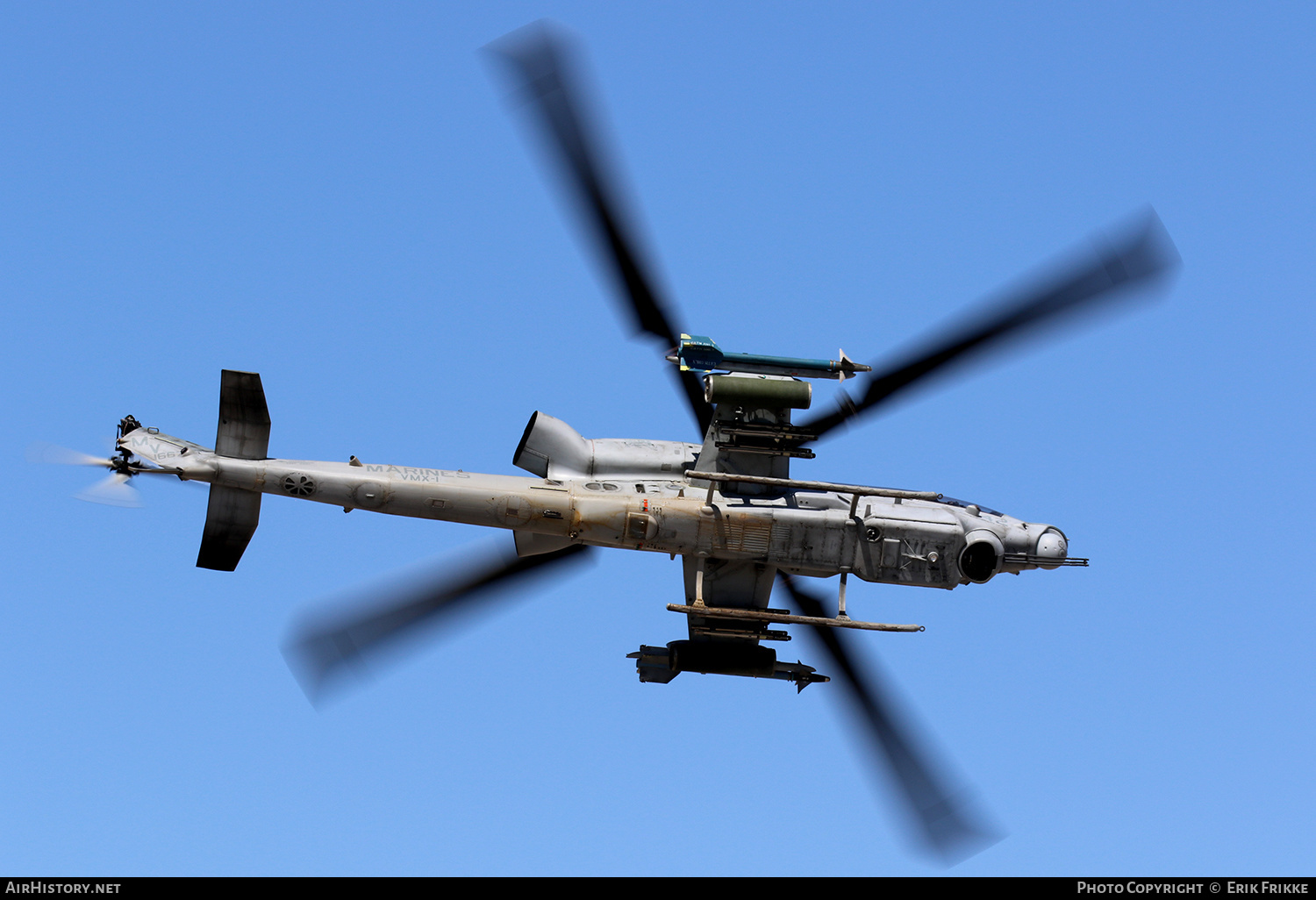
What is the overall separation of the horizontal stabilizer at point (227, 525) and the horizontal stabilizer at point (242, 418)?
11 cm

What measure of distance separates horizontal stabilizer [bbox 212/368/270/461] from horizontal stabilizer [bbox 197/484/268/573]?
11cm

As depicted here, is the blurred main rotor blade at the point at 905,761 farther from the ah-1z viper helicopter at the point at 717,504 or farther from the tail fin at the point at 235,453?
the tail fin at the point at 235,453

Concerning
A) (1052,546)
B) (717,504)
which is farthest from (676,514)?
(1052,546)

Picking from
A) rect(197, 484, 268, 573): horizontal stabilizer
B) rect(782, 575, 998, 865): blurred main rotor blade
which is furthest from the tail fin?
rect(782, 575, 998, 865): blurred main rotor blade

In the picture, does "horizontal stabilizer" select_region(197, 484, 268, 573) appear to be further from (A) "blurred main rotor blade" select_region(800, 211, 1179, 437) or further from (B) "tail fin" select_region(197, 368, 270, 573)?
(A) "blurred main rotor blade" select_region(800, 211, 1179, 437)

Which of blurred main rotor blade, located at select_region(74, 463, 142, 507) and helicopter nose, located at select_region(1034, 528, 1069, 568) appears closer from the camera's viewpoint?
blurred main rotor blade, located at select_region(74, 463, 142, 507)

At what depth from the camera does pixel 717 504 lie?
20.9m

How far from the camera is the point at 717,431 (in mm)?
20938

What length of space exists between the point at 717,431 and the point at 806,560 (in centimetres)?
195

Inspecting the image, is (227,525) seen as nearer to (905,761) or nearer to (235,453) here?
(235,453)

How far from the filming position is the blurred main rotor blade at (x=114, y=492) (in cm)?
1944

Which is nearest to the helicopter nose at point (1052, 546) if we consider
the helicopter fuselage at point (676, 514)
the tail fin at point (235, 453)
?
the helicopter fuselage at point (676, 514)

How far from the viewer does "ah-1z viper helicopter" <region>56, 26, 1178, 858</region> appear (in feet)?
65.4

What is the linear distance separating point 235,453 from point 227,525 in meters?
0.86
